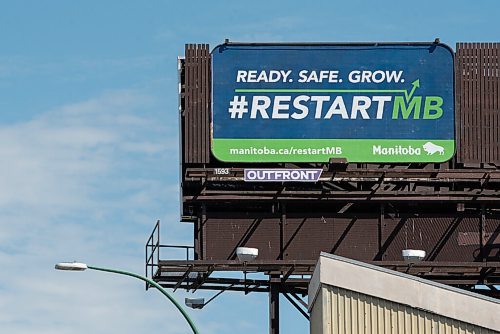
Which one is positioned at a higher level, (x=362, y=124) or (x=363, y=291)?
(x=362, y=124)

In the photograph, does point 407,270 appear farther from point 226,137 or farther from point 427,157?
point 226,137

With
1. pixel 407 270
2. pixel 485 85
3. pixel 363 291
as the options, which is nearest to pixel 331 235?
pixel 407 270

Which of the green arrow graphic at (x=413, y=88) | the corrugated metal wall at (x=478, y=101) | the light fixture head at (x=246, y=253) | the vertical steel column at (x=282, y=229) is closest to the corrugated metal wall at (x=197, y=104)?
the vertical steel column at (x=282, y=229)

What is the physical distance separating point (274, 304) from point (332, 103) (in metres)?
6.16

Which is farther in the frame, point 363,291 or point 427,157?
point 427,157

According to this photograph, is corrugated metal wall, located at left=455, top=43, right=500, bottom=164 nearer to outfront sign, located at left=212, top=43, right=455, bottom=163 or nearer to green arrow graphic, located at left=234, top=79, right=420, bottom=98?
outfront sign, located at left=212, top=43, right=455, bottom=163

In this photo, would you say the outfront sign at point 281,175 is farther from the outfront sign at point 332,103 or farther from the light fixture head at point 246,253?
the light fixture head at point 246,253

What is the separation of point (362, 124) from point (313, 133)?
149 centimetres

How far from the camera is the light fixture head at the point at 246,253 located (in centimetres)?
4769

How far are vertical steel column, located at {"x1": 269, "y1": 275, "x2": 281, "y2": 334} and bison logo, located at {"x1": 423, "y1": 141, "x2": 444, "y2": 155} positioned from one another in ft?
18.9

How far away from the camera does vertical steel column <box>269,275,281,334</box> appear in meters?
48.6

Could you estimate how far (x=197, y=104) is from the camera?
163ft

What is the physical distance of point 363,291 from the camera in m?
35.2

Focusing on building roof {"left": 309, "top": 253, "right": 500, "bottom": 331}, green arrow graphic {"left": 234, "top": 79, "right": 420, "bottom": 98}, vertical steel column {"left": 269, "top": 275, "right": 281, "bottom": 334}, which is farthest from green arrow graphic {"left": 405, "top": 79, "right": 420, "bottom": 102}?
building roof {"left": 309, "top": 253, "right": 500, "bottom": 331}
